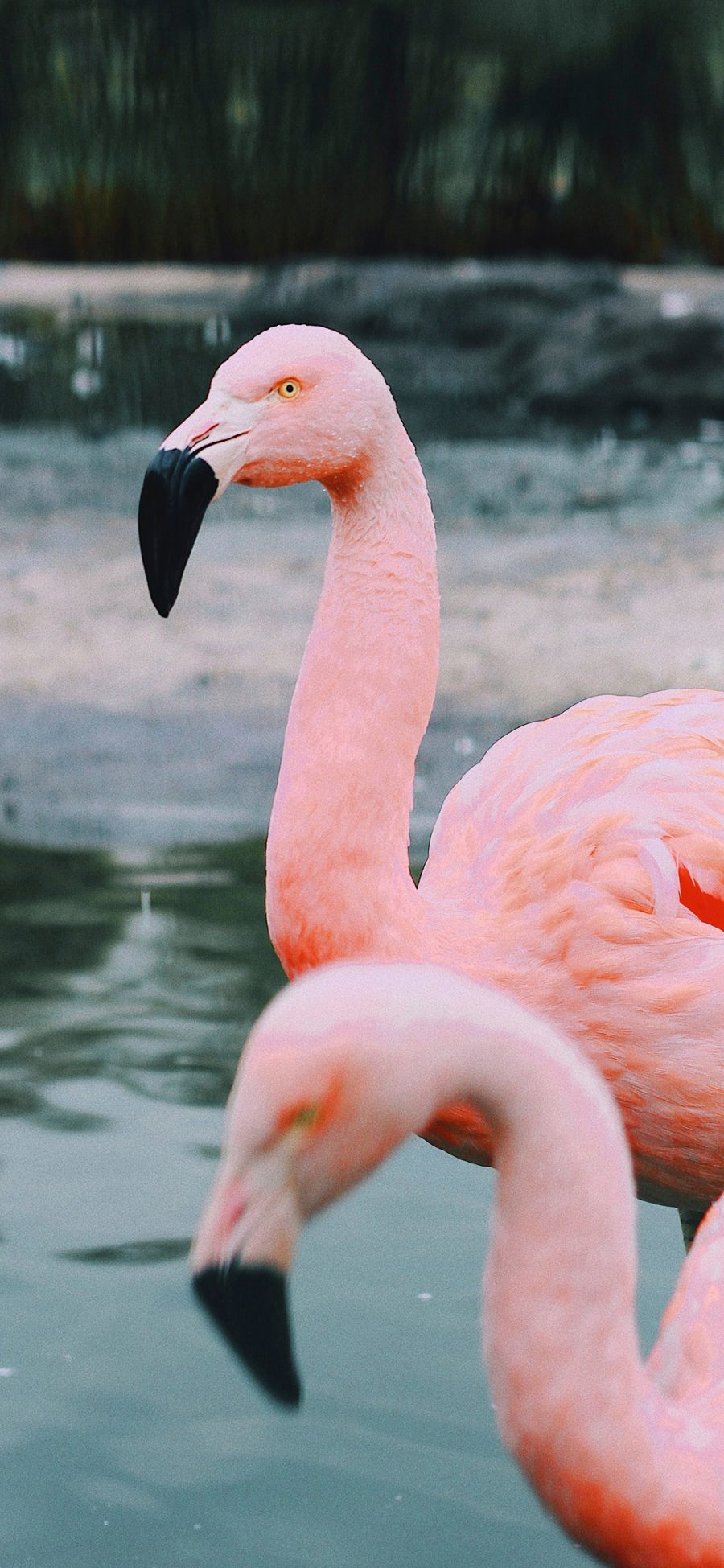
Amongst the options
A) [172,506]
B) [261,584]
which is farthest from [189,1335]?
[261,584]

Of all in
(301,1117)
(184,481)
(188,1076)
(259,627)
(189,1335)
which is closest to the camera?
(301,1117)

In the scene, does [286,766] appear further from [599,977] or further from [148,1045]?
[148,1045]

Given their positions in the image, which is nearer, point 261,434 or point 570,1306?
point 570,1306

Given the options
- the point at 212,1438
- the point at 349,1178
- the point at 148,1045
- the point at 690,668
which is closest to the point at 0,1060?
the point at 148,1045

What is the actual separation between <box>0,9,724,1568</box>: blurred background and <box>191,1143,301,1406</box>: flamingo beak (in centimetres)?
105

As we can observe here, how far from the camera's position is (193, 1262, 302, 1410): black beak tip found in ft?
5.85

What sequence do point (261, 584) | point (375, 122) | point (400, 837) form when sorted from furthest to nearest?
1. point (375, 122)
2. point (261, 584)
3. point (400, 837)

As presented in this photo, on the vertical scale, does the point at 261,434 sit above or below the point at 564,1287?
Answer: above

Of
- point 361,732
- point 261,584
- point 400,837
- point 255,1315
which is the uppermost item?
point 255,1315

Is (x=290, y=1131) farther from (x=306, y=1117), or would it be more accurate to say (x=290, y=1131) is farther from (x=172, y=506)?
(x=172, y=506)

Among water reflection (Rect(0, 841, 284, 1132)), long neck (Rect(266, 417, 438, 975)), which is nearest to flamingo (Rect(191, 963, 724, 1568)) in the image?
long neck (Rect(266, 417, 438, 975))

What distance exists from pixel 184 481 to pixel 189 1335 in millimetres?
1417

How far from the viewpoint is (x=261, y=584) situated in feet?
24.3

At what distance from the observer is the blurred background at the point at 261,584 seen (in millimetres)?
3004
